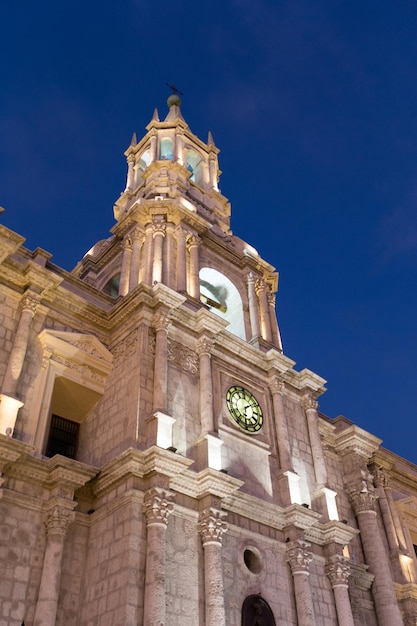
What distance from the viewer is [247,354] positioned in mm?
23062

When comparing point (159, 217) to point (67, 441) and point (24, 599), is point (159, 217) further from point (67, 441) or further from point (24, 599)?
point (24, 599)

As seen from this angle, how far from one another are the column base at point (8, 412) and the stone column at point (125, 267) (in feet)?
26.5

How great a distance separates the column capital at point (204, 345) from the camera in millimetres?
21297

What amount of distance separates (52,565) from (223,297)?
15.9m

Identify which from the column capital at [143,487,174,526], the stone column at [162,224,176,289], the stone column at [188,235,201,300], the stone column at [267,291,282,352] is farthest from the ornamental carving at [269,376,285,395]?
the column capital at [143,487,174,526]

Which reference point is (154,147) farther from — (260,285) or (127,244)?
(260,285)

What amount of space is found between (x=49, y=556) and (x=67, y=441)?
203 inches

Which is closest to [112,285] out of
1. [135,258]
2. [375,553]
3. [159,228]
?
[135,258]

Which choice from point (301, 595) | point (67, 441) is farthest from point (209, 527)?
point (67, 441)

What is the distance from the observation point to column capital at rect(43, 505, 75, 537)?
16156 mm

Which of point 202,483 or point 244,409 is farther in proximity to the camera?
point 244,409

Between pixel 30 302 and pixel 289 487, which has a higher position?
pixel 30 302

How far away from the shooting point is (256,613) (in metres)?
17.5

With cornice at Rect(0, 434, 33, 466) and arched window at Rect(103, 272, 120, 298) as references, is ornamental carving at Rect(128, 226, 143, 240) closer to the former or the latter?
arched window at Rect(103, 272, 120, 298)
